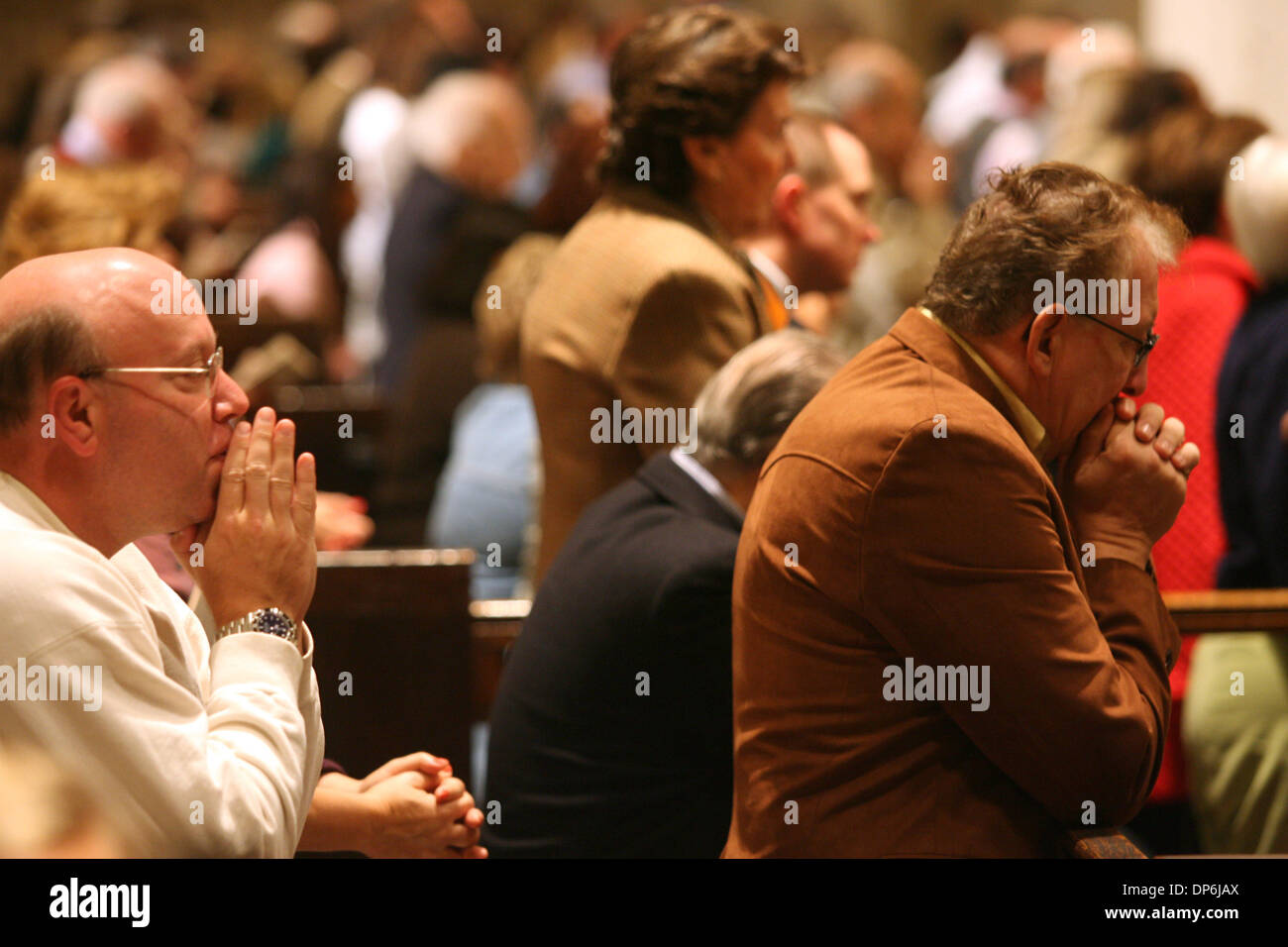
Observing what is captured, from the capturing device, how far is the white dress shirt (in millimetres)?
1601

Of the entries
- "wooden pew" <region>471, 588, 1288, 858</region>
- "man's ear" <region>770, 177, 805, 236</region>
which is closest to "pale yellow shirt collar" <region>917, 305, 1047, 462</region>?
"wooden pew" <region>471, 588, 1288, 858</region>

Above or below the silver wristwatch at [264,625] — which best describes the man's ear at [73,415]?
above

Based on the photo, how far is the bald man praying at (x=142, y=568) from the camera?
1.61m

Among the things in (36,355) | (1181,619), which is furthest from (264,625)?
(1181,619)

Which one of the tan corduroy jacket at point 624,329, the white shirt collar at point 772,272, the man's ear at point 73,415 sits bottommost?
the man's ear at point 73,415

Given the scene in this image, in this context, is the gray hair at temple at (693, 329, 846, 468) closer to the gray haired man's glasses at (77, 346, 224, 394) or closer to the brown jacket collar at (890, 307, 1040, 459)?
the brown jacket collar at (890, 307, 1040, 459)

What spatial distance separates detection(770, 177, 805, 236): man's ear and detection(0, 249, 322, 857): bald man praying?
1.92m

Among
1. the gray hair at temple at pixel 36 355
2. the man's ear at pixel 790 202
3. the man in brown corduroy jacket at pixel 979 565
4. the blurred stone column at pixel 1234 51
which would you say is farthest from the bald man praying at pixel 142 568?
the blurred stone column at pixel 1234 51

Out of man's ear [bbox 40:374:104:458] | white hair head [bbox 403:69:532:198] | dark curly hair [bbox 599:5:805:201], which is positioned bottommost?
man's ear [bbox 40:374:104:458]

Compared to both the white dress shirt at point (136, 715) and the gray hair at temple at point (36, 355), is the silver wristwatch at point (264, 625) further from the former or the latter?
the gray hair at temple at point (36, 355)

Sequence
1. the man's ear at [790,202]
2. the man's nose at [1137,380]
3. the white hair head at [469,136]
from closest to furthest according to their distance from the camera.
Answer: the man's nose at [1137,380], the man's ear at [790,202], the white hair head at [469,136]

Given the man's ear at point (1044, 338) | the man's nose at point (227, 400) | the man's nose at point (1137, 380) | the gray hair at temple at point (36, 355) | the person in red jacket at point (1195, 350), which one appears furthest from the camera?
the person in red jacket at point (1195, 350)
